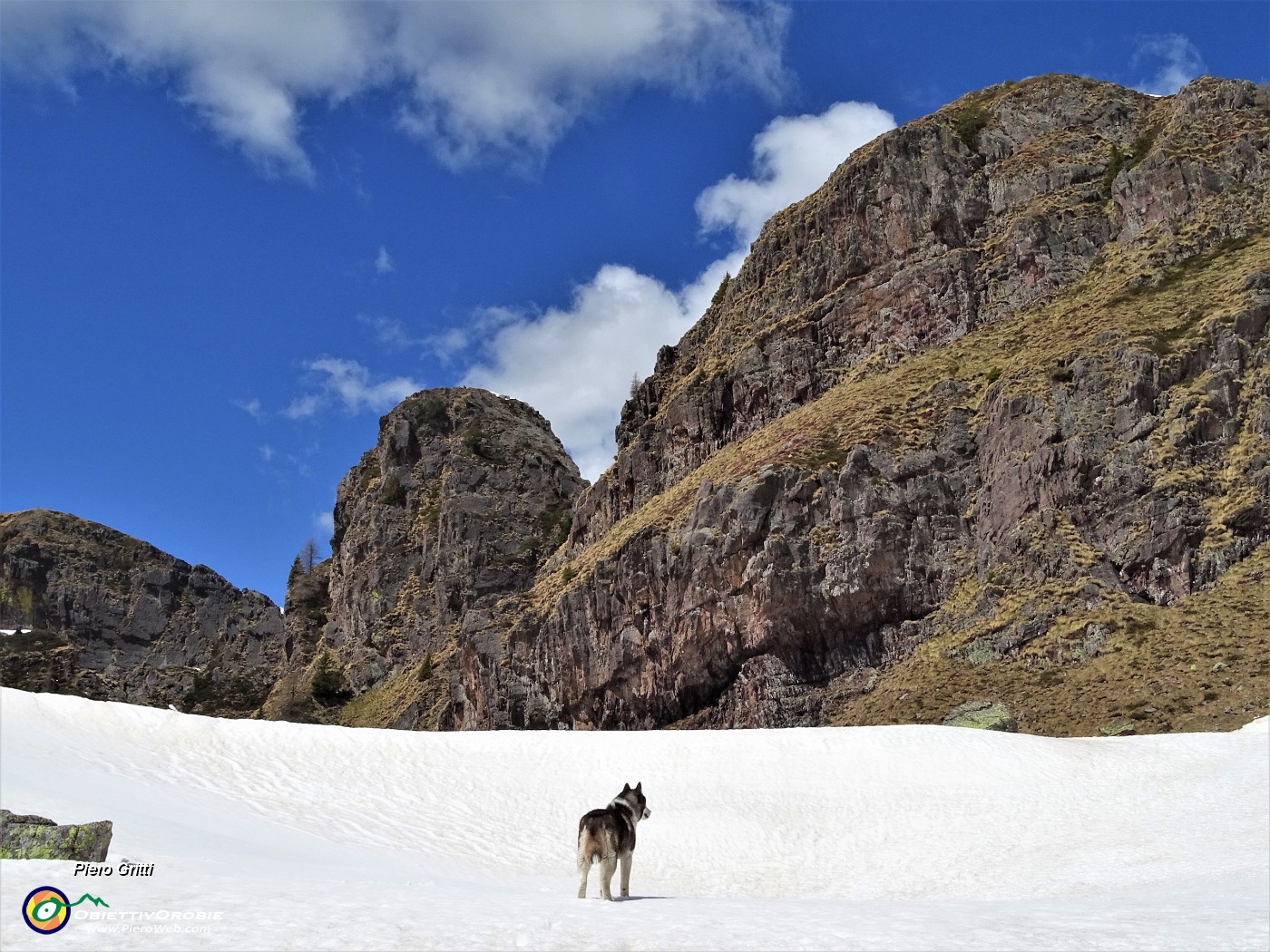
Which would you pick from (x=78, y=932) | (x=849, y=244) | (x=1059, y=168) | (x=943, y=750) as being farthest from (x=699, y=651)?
(x=78, y=932)

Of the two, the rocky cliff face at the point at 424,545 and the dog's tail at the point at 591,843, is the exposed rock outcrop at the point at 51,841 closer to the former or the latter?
the dog's tail at the point at 591,843

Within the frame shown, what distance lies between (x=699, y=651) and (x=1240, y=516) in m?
29.0

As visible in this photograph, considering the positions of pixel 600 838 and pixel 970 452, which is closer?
pixel 600 838

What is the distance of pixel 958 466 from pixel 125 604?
16211 centimetres

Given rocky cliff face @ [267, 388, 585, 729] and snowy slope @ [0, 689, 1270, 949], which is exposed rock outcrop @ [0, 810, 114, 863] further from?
rocky cliff face @ [267, 388, 585, 729]

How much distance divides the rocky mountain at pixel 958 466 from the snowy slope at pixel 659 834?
15131mm

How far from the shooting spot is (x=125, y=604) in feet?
570

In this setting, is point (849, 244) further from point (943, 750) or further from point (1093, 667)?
point (943, 750)

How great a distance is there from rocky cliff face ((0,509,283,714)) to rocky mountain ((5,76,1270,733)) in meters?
75.7

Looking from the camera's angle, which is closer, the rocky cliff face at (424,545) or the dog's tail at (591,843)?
the dog's tail at (591,843)

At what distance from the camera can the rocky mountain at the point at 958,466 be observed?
44688 millimetres

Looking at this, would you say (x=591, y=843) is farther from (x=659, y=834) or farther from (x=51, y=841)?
(x=659, y=834)

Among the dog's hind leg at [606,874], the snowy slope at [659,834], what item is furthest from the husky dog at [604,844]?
the snowy slope at [659,834]

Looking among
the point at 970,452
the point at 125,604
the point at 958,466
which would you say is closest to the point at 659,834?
the point at 958,466
